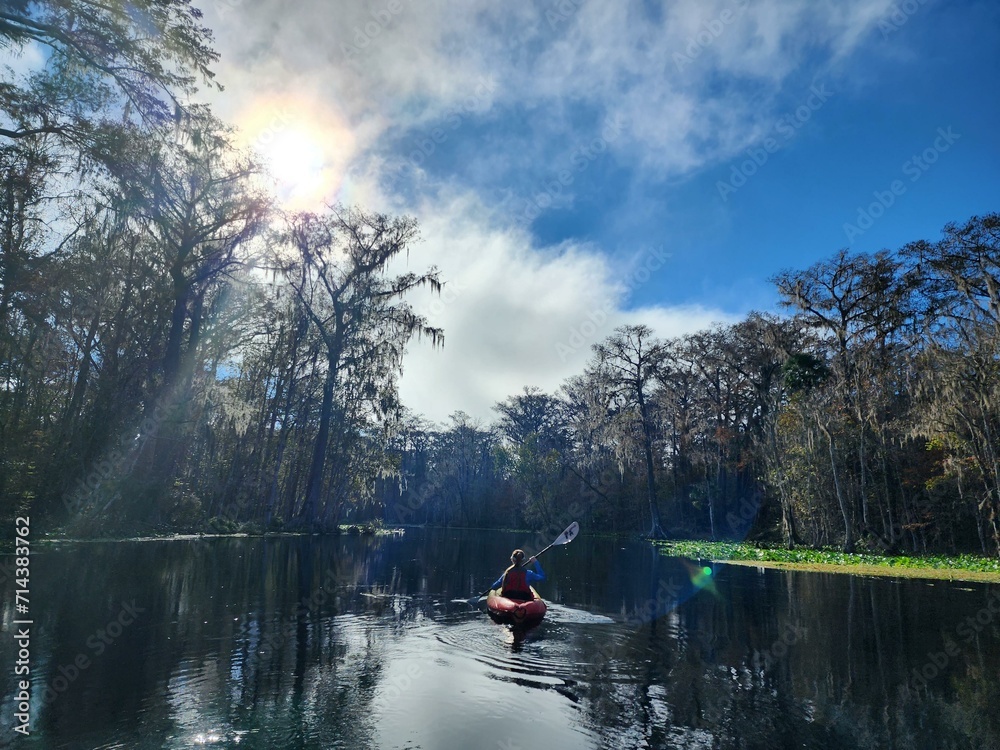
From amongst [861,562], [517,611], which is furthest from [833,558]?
[517,611]

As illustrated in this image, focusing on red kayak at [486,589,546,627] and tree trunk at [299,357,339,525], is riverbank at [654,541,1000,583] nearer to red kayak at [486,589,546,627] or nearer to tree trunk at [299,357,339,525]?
red kayak at [486,589,546,627]

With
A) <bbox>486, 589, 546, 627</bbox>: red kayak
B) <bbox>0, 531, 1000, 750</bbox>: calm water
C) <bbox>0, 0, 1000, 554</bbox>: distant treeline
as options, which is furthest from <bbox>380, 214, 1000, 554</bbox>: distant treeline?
<bbox>486, 589, 546, 627</bbox>: red kayak

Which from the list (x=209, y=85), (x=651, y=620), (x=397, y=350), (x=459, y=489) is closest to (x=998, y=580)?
(x=651, y=620)

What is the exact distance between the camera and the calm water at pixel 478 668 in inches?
225

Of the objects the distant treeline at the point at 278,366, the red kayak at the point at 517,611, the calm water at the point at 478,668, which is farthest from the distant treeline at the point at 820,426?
the red kayak at the point at 517,611

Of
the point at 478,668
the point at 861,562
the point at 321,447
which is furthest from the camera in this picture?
the point at 321,447

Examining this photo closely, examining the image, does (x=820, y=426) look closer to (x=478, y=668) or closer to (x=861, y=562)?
(x=861, y=562)

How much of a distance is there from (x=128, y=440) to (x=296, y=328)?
44.2 ft

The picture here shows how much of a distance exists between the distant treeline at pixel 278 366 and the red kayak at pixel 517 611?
11785 millimetres

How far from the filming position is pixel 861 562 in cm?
2391

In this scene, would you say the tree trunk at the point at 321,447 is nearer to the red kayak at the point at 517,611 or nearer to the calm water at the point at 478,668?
the calm water at the point at 478,668

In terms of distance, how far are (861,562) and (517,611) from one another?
19617mm

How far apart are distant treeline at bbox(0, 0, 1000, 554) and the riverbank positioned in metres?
2.72

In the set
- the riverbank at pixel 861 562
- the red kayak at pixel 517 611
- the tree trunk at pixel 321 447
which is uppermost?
the tree trunk at pixel 321 447
